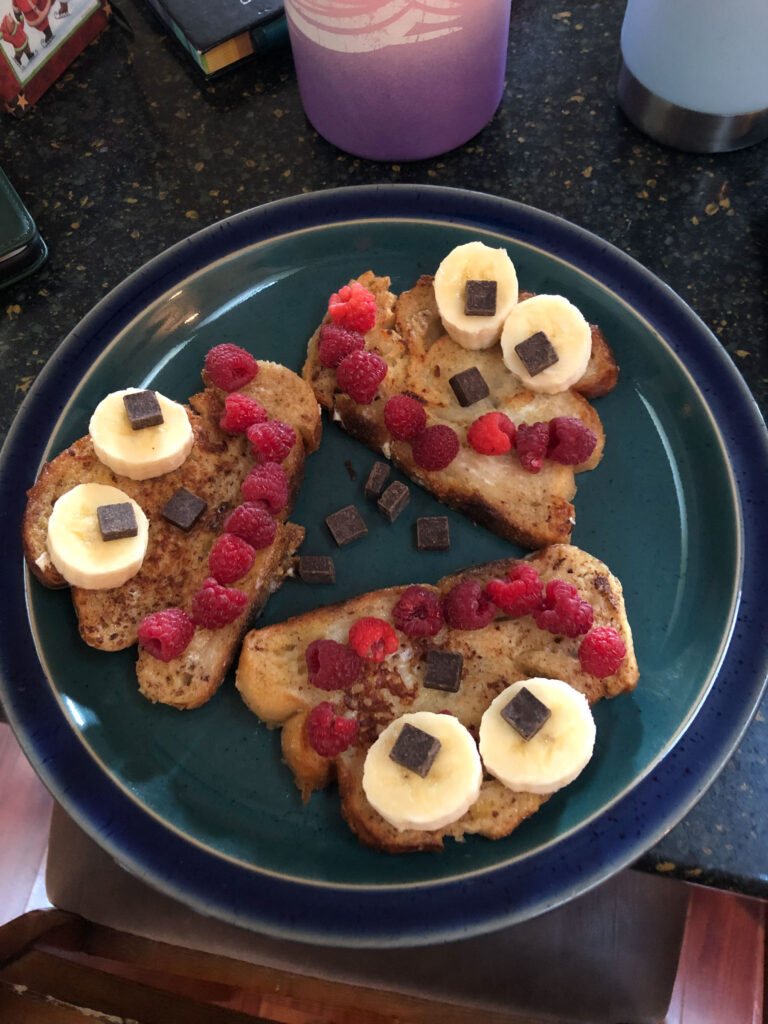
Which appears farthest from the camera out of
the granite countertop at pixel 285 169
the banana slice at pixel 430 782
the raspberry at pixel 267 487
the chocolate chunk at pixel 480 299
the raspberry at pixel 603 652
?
the granite countertop at pixel 285 169

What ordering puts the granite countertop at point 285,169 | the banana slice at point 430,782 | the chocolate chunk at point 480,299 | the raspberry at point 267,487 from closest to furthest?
the banana slice at point 430,782 → the raspberry at point 267,487 → the chocolate chunk at point 480,299 → the granite countertop at point 285,169

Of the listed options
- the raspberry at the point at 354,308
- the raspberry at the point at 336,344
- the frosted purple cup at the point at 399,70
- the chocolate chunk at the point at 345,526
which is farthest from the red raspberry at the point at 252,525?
the frosted purple cup at the point at 399,70

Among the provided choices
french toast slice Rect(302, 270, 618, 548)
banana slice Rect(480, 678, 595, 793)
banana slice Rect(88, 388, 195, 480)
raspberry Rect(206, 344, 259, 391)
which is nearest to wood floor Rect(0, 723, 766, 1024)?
banana slice Rect(480, 678, 595, 793)

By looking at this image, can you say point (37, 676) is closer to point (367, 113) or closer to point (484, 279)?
point (484, 279)

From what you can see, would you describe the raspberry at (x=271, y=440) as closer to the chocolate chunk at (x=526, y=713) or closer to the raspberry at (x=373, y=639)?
the raspberry at (x=373, y=639)

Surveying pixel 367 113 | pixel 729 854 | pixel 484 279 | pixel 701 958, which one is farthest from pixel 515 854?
pixel 367 113

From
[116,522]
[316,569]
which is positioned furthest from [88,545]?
[316,569]
